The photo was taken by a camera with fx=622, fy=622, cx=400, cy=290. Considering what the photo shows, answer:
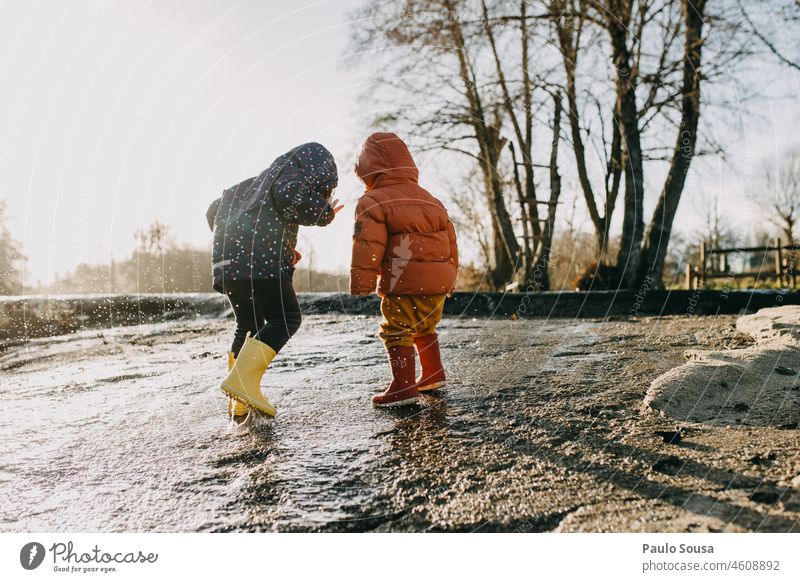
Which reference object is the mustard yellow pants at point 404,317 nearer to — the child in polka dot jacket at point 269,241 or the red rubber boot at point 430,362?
the red rubber boot at point 430,362

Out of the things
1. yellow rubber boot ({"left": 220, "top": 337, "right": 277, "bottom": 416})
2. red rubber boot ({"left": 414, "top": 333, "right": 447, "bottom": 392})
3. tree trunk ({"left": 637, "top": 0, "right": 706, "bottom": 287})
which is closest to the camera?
yellow rubber boot ({"left": 220, "top": 337, "right": 277, "bottom": 416})

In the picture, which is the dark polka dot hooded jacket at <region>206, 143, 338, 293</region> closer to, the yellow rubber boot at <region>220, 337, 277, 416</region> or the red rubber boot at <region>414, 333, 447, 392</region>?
the yellow rubber boot at <region>220, 337, 277, 416</region>

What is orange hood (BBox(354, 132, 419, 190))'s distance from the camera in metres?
3.31

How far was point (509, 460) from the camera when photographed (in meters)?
2.04

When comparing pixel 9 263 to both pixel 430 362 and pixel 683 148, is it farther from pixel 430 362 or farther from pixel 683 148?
pixel 683 148

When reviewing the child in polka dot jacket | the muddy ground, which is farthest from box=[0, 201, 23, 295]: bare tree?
the child in polka dot jacket

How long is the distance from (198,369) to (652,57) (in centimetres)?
830

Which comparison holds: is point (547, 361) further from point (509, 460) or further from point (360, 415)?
point (509, 460)

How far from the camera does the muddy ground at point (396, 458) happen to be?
5.49 feet

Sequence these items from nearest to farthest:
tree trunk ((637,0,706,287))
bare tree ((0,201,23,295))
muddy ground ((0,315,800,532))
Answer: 1. muddy ground ((0,315,800,532))
2. bare tree ((0,201,23,295))
3. tree trunk ((637,0,706,287))

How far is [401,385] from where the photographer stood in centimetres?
300

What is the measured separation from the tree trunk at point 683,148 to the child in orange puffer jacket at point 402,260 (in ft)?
22.3

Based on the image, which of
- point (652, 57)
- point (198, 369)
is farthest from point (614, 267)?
point (198, 369)
